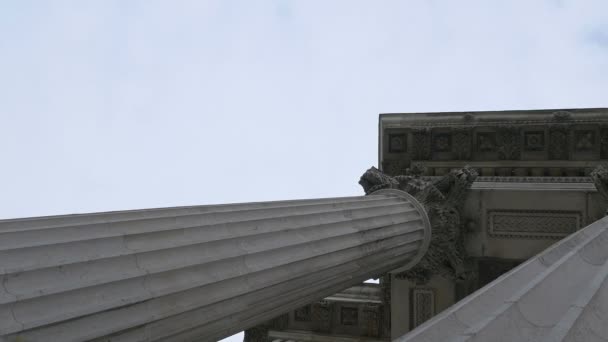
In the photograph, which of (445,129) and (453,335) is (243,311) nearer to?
(453,335)

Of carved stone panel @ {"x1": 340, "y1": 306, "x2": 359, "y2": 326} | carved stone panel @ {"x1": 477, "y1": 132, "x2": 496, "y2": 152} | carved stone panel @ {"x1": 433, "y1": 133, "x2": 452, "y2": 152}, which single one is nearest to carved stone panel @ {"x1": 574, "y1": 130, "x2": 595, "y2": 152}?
carved stone panel @ {"x1": 477, "y1": 132, "x2": 496, "y2": 152}

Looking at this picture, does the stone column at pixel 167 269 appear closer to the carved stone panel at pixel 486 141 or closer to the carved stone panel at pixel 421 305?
the carved stone panel at pixel 421 305

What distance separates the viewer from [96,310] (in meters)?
7.22

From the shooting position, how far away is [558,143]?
22.2 metres

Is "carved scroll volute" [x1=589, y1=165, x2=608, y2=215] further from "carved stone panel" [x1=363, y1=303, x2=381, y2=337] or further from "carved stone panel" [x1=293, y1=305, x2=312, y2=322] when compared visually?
"carved stone panel" [x1=293, y1=305, x2=312, y2=322]

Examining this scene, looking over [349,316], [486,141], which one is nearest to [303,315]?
[349,316]

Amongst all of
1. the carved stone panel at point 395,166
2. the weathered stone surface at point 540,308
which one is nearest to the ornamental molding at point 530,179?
the carved stone panel at point 395,166

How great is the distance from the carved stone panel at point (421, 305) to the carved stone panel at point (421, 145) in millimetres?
5088

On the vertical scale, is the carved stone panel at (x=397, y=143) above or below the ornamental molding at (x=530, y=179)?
above

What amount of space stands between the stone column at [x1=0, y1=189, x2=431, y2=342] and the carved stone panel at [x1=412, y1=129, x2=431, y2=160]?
1046cm

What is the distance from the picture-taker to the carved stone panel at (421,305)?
2130 cm

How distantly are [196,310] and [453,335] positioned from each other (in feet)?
11.8

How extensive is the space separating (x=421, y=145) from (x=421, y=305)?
19.7 feet

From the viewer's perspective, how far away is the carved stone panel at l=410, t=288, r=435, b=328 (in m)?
21.3
